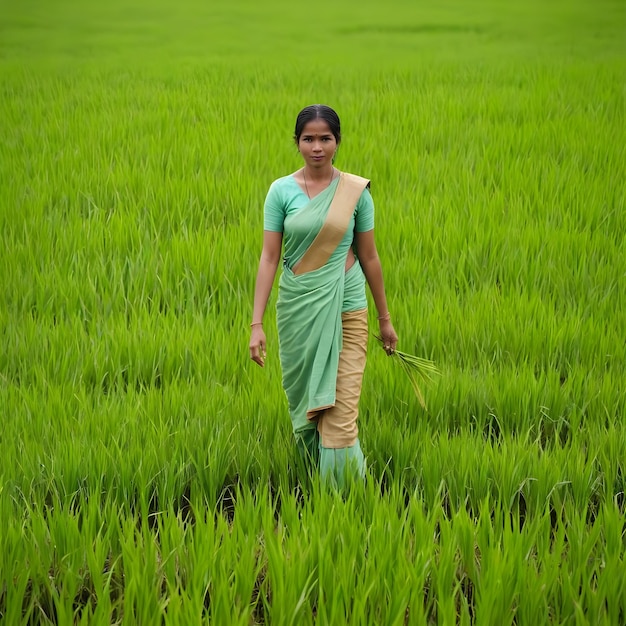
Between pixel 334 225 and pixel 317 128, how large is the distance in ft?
0.94

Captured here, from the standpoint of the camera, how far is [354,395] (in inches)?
101

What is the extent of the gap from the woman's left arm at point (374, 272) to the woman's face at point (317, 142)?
0.29 metres

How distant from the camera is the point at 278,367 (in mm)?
3445

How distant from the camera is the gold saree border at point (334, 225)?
2529mm

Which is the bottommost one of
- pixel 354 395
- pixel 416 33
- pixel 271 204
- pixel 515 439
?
pixel 515 439

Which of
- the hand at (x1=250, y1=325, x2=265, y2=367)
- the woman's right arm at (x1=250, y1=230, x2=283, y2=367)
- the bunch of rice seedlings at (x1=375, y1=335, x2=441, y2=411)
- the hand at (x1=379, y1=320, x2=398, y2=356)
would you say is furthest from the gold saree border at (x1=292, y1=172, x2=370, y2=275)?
the bunch of rice seedlings at (x1=375, y1=335, x2=441, y2=411)

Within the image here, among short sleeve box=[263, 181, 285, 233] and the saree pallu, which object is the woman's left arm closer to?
the saree pallu

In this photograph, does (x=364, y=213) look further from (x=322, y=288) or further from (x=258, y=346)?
(x=258, y=346)

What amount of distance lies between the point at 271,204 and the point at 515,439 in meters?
1.16

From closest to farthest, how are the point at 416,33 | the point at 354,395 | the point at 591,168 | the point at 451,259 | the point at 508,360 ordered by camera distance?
1. the point at 354,395
2. the point at 508,360
3. the point at 451,259
4. the point at 591,168
5. the point at 416,33

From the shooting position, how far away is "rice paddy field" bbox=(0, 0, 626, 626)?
81.2 inches

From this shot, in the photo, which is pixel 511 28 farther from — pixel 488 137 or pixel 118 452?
pixel 118 452

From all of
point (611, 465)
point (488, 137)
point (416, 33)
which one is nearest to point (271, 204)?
point (611, 465)

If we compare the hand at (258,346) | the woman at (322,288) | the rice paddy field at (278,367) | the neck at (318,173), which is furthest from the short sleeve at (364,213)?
the rice paddy field at (278,367)
